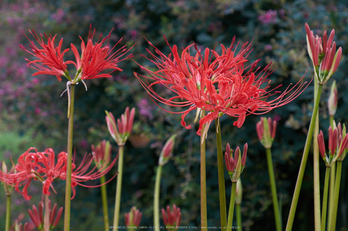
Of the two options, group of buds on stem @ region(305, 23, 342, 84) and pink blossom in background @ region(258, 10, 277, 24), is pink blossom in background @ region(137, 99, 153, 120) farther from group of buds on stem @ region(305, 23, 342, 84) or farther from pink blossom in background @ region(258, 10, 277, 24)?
group of buds on stem @ region(305, 23, 342, 84)

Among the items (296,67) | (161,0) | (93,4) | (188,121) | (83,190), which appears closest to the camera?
(296,67)

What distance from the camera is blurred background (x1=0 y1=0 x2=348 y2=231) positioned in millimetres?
2248

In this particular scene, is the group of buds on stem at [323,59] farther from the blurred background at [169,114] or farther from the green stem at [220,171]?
the blurred background at [169,114]

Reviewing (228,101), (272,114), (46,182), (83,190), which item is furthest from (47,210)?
(83,190)

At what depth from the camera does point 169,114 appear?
223 centimetres

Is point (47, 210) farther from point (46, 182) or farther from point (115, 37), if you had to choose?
point (115, 37)

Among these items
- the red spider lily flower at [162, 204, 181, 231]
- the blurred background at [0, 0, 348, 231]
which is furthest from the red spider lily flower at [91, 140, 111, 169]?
the blurred background at [0, 0, 348, 231]

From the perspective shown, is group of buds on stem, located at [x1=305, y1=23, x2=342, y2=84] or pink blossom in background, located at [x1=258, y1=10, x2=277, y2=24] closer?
group of buds on stem, located at [x1=305, y1=23, x2=342, y2=84]

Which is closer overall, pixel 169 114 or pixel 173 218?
pixel 173 218

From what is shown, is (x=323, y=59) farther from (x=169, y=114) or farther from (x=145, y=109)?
(x=145, y=109)

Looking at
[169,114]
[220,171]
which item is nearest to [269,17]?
[169,114]

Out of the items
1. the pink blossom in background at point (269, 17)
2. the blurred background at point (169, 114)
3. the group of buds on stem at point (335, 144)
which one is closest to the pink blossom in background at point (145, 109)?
the blurred background at point (169, 114)

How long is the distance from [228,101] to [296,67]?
1442 millimetres

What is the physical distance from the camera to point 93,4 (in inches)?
114
